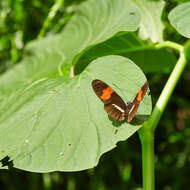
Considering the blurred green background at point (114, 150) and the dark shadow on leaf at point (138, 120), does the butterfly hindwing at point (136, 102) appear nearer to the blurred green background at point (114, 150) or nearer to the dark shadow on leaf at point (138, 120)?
the dark shadow on leaf at point (138, 120)

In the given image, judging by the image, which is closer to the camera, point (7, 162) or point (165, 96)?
point (7, 162)

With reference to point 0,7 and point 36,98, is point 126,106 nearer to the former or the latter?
point 36,98

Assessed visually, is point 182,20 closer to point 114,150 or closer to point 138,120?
point 138,120

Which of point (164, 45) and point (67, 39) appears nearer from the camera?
point (164, 45)

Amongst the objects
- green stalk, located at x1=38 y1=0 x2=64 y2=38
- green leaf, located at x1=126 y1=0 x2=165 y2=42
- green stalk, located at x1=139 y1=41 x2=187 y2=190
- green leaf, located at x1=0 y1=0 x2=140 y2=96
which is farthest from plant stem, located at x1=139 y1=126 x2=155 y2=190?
green stalk, located at x1=38 y1=0 x2=64 y2=38

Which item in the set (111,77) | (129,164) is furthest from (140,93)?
(129,164)

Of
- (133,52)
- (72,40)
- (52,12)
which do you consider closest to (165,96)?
(133,52)

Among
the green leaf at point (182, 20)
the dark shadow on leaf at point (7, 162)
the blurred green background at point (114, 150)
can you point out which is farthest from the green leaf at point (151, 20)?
the dark shadow on leaf at point (7, 162)
